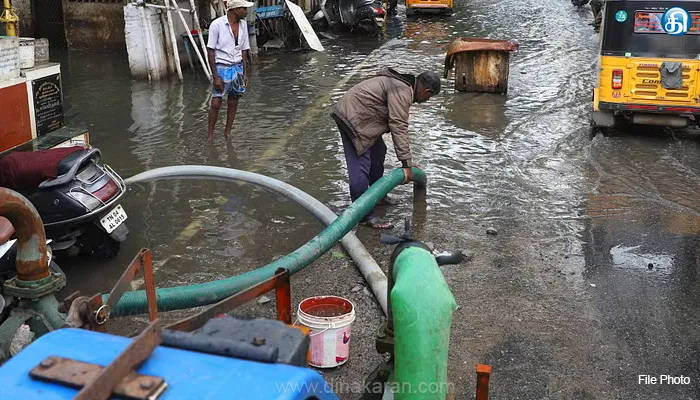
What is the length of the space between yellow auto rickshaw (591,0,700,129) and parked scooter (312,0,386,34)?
980 cm

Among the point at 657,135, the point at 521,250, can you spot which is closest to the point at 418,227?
the point at 521,250

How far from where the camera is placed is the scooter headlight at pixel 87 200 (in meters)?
5.15

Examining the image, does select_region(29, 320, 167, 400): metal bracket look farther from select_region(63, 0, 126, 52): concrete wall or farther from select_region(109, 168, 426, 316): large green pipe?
select_region(63, 0, 126, 52): concrete wall

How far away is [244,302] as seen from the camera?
261cm

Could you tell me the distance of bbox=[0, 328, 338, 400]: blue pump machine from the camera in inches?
67.8

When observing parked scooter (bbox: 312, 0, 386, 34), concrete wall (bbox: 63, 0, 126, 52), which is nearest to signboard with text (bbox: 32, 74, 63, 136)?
concrete wall (bbox: 63, 0, 126, 52)

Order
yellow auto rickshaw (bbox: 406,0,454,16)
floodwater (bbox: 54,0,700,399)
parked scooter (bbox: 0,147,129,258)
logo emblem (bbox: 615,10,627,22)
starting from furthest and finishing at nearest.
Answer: yellow auto rickshaw (bbox: 406,0,454,16)
logo emblem (bbox: 615,10,627,22)
parked scooter (bbox: 0,147,129,258)
floodwater (bbox: 54,0,700,399)

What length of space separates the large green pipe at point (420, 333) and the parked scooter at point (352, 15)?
54.2ft

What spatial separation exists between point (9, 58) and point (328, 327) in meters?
3.73

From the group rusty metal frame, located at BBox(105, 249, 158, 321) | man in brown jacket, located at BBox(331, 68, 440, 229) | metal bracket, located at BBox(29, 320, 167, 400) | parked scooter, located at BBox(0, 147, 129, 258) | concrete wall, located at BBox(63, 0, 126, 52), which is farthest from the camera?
concrete wall, located at BBox(63, 0, 126, 52)

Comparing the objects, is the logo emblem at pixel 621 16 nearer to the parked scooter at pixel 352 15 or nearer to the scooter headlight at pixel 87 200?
the scooter headlight at pixel 87 200

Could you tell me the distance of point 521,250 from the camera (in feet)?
19.9

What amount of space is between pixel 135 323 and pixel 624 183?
5.35 meters

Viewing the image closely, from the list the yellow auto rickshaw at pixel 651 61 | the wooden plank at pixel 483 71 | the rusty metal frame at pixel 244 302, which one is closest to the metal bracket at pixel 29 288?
the rusty metal frame at pixel 244 302
